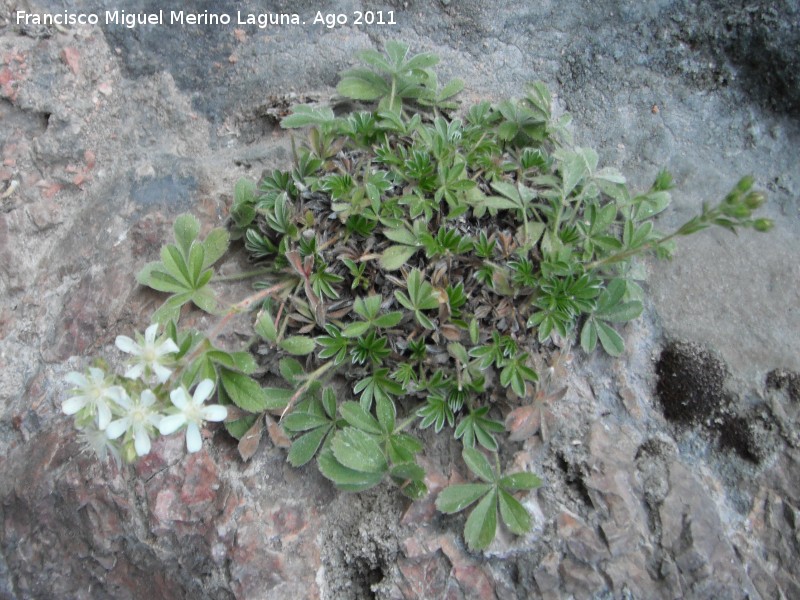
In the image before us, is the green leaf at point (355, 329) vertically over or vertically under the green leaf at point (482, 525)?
over

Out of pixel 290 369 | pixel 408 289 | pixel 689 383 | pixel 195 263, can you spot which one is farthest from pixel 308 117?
pixel 689 383

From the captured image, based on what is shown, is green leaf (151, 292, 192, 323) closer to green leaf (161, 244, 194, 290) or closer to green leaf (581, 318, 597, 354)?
green leaf (161, 244, 194, 290)

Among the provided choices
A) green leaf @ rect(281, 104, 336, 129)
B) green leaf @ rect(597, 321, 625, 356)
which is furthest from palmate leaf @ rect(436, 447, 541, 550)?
green leaf @ rect(281, 104, 336, 129)

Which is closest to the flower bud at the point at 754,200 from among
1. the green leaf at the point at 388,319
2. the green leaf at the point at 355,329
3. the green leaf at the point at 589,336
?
the green leaf at the point at 589,336

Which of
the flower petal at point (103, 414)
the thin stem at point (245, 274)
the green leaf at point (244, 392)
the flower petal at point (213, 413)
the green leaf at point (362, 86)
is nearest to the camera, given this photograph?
the flower petal at point (103, 414)

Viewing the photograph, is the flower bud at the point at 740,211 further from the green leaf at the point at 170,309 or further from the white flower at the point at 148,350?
the green leaf at the point at 170,309
